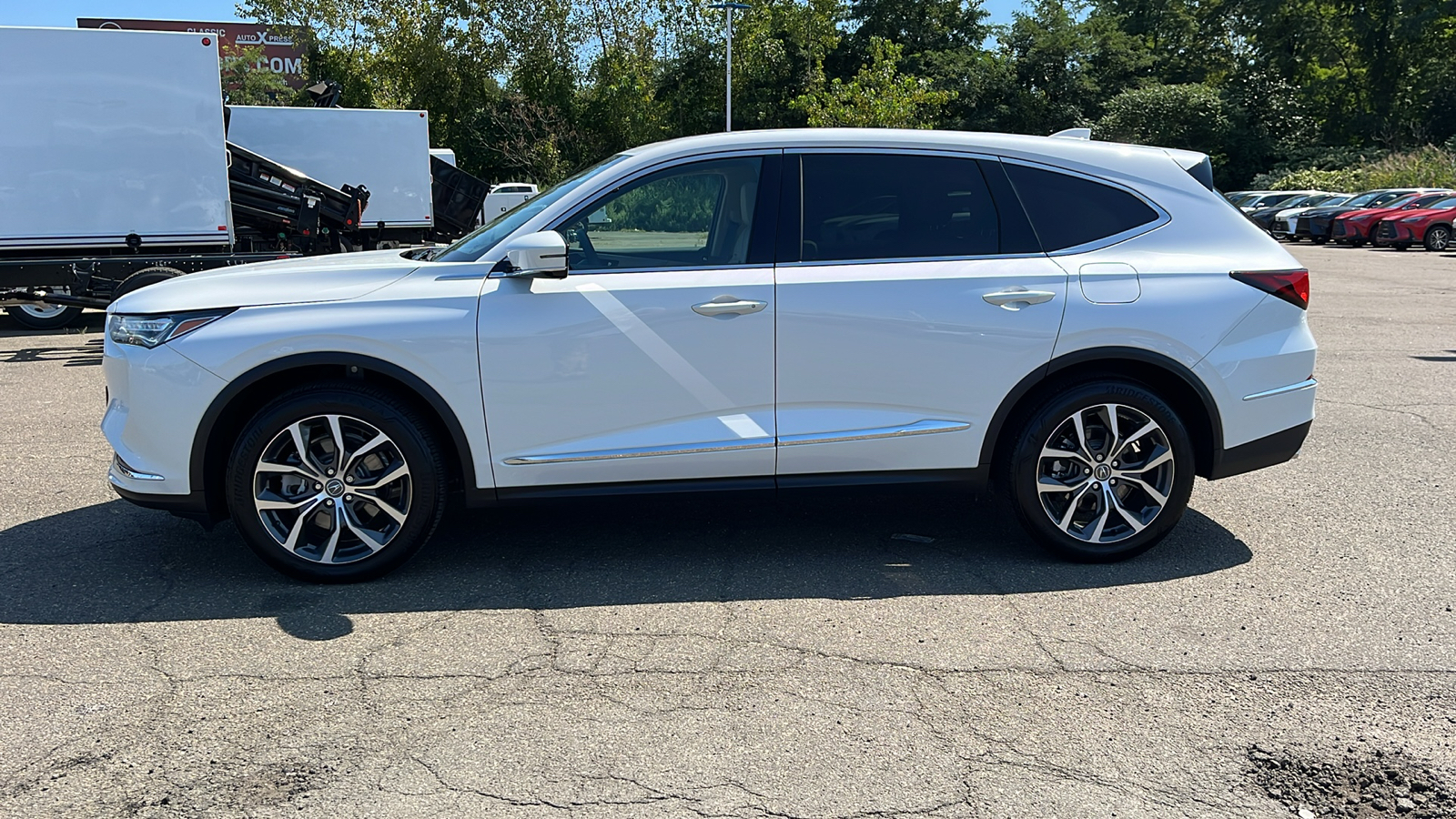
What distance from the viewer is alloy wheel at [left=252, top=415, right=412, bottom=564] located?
14.4 ft

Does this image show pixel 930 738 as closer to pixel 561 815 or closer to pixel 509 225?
pixel 561 815

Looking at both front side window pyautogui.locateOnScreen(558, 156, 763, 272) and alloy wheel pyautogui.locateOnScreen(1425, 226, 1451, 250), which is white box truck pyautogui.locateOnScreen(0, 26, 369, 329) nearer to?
front side window pyautogui.locateOnScreen(558, 156, 763, 272)

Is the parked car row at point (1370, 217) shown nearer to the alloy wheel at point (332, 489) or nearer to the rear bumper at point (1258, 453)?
the rear bumper at point (1258, 453)

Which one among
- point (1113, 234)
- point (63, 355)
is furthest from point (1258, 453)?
point (63, 355)

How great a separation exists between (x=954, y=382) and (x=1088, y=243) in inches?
33.1

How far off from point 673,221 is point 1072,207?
Answer: 1.67 m

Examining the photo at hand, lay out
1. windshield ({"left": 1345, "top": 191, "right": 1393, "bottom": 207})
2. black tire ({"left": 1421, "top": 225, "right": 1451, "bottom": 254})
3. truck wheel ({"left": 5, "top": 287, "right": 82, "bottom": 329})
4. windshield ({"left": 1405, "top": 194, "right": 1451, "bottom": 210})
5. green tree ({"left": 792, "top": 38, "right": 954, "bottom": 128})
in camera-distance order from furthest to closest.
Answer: green tree ({"left": 792, "top": 38, "right": 954, "bottom": 128}) < windshield ({"left": 1345, "top": 191, "right": 1393, "bottom": 207}) < windshield ({"left": 1405, "top": 194, "right": 1451, "bottom": 210}) < black tire ({"left": 1421, "top": 225, "right": 1451, "bottom": 254}) < truck wheel ({"left": 5, "top": 287, "right": 82, "bottom": 329})

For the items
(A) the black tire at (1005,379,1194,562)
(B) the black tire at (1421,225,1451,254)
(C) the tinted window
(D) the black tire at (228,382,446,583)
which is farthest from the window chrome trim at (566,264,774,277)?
(B) the black tire at (1421,225,1451,254)

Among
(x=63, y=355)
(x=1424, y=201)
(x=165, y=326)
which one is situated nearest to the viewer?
(x=165, y=326)

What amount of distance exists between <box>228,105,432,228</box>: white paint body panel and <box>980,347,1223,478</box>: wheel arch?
1402cm

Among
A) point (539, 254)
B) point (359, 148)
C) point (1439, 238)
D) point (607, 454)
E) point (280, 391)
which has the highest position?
point (359, 148)

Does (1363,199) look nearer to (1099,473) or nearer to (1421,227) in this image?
(1421,227)

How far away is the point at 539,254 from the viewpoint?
423cm

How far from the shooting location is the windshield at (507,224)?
4.60 m
